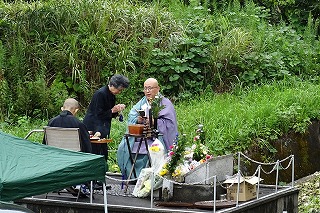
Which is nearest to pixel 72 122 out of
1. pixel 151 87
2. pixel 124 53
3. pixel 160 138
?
pixel 151 87

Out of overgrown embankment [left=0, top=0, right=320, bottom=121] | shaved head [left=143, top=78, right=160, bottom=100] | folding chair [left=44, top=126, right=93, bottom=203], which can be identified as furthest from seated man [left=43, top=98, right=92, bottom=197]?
overgrown embankment [left=0, top=0, right=320, bottom=121]

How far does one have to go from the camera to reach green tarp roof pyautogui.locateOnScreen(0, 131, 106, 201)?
8883 millimetres

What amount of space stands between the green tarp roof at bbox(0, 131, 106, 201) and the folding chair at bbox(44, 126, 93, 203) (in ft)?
6.15

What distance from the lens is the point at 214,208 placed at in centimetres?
1123

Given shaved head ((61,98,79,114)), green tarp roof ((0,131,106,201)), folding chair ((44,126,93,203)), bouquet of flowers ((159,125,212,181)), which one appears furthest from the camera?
shaved head ((61,98,79,114))

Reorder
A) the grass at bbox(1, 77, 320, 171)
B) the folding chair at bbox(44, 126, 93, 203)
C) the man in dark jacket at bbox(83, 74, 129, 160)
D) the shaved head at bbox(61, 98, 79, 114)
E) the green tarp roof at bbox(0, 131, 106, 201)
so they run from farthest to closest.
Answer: the grass at bbox(1, 77, 320, 171) < the man in dark jacket at bbox(83, 74, 129, 160) < the shaved head at bbox(61, 98, 79, 114) < the folding chair at bbox(44, 126, 93, 203) < the green tarp roof at bbox(0, 131, 106, 201)

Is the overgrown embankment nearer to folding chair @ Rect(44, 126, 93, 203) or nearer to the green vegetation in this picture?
the green vegetation

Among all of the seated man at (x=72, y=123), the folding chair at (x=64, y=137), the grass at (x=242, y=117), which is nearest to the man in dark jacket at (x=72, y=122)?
the seated man at (x=72, y=123)

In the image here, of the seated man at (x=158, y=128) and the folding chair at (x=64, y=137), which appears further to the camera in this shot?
the seated man at (x=158, y=128)

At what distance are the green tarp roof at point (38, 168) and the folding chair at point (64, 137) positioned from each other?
1.87 meters

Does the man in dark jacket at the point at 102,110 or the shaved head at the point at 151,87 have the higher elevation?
the shaved head at the point at 151,87

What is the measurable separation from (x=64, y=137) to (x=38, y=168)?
9.28 feet

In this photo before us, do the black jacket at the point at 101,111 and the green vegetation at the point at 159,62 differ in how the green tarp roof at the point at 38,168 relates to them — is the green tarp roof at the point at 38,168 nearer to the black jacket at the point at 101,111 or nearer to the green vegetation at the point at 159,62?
the black jacket at the point at 101,111

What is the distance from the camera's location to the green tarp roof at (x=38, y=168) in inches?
350
